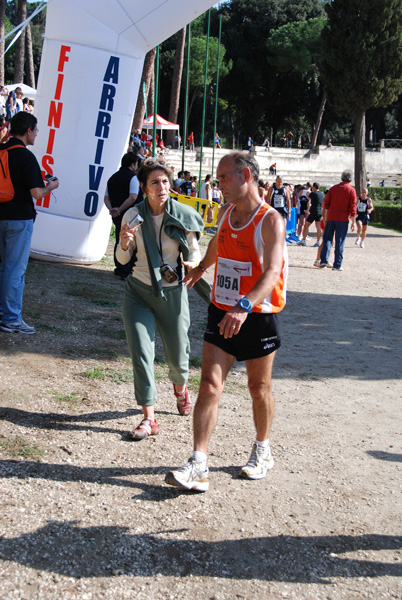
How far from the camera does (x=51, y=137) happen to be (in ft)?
33.0

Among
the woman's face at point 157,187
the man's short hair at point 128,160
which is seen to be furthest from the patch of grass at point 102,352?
the man's short hair at point 128,160

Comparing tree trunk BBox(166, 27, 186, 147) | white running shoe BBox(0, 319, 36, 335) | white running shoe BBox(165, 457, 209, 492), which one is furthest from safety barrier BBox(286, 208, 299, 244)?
tree trunk BBox(166, 27, 186, 147)

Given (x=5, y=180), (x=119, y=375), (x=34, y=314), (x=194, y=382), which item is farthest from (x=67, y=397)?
(x=34, y=314)

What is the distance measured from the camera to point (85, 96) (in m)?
10.0

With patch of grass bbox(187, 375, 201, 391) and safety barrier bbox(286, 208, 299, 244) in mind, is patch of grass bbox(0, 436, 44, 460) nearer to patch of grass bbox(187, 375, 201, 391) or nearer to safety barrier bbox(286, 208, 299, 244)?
patch of grass bbox(187, 375, 201, 391)

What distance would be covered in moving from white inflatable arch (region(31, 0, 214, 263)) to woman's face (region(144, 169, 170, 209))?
581cm

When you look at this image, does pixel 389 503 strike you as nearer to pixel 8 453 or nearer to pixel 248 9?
pixel 8 453

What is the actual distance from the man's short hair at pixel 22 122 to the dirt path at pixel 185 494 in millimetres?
1915

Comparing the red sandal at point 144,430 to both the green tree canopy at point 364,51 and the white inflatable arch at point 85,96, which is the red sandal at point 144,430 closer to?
the white inflatable arch at point 85,96

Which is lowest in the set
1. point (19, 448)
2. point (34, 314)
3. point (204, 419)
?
point (19, 448)

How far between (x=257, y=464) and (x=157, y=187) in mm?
1880

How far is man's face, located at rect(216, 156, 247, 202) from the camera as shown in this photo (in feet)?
12.4

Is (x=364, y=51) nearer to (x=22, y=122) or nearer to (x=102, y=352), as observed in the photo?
(x=22, y=122)

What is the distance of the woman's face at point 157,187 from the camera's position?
4.45 m
